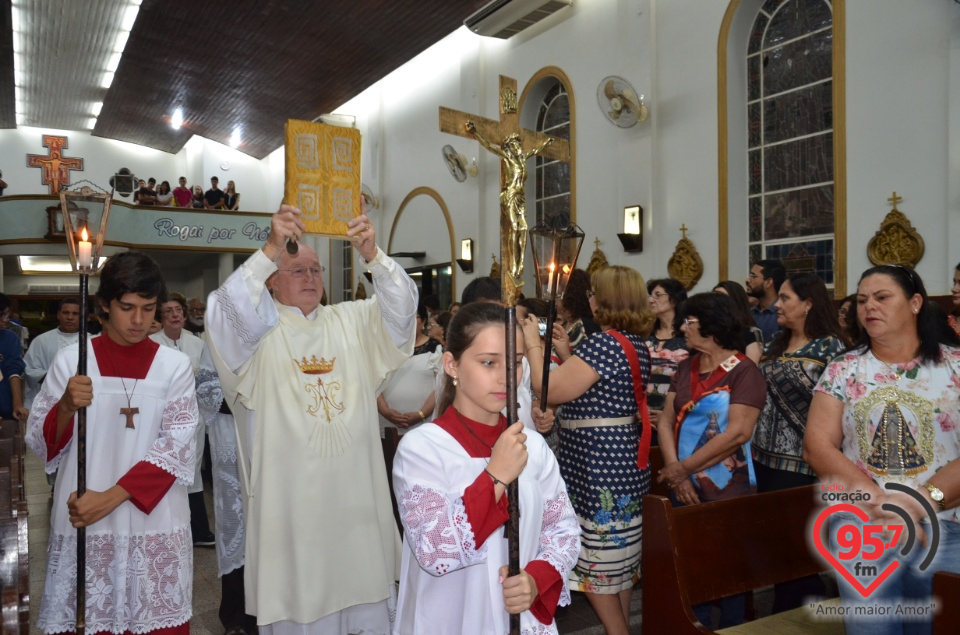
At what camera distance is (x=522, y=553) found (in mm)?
2066

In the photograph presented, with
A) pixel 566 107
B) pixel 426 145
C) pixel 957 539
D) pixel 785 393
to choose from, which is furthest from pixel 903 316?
pixel 426 145

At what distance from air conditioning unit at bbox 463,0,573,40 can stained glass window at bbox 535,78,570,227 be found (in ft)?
2.89

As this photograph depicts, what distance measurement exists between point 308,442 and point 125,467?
63 centimetres

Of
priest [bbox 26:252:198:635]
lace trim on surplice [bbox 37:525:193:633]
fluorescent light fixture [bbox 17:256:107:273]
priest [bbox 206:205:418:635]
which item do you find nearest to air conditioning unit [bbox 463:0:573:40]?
priest [bbox 206:205:418:635]

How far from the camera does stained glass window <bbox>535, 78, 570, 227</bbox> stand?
1100 cm

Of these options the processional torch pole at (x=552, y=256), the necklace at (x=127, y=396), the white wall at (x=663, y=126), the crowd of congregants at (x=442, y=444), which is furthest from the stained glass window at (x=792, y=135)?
the necklace at (x=127, y=396)

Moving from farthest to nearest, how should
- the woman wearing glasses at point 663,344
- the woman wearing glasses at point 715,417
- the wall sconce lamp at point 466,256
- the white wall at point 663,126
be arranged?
the wall sconce lamp at point 466,256 < the white wall at point 663,126 < the woman wearing glasses at point 663,344 < the woman wearing glasses at point 715,417

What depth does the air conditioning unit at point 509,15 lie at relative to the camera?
10.5 metres

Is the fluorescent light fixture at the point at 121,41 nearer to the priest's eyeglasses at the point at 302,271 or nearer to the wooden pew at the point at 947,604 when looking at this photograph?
the priest's eyeglasses at the point at 302,271

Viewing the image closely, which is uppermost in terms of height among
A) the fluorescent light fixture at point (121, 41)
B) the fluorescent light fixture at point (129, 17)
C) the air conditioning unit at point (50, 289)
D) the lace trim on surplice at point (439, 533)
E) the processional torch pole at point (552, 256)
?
the fluorescent light fixture at point (129, 17)

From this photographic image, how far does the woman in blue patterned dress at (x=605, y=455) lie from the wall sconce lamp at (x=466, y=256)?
30.4 ft

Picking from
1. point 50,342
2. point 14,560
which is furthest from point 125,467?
point 50,342

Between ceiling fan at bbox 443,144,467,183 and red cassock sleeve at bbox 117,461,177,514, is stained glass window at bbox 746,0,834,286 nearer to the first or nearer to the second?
ceiling fan at bbox 443,144,467,183

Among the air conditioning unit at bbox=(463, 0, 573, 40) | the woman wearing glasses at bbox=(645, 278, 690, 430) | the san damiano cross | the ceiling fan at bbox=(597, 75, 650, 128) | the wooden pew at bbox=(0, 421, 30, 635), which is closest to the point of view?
the wooden pew at bbox=(0, 421, 30, 635)
